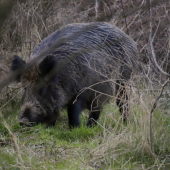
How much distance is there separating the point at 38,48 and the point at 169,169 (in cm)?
391

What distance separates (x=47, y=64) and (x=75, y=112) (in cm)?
115

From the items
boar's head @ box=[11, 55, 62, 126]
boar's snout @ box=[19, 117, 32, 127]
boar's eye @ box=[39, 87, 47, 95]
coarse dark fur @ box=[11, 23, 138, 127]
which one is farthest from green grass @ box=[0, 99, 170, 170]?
boar's eye @ box=[39, 87, 47, 95]

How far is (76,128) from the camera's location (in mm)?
5719

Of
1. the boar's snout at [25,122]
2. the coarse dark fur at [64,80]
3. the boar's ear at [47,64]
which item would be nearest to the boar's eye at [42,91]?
the coarse dark fur at [64,80]

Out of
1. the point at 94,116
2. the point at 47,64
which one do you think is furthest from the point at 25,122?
the point at 94,116

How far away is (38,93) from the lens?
5.54 m

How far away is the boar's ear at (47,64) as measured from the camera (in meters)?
5.24

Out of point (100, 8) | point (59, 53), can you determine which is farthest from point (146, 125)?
point (100, 8)

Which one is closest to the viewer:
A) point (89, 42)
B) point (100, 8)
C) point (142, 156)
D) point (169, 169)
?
point (169, 169)

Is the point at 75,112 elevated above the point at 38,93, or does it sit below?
below

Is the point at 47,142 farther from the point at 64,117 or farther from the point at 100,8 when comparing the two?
the point at 100,8

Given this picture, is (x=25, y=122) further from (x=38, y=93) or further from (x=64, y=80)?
(x=64, y=80)

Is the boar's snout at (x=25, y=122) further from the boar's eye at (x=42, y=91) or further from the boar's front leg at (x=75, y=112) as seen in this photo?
the boar's front leg at (x=75, y=112)

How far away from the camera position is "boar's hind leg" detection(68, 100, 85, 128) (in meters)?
5.83
